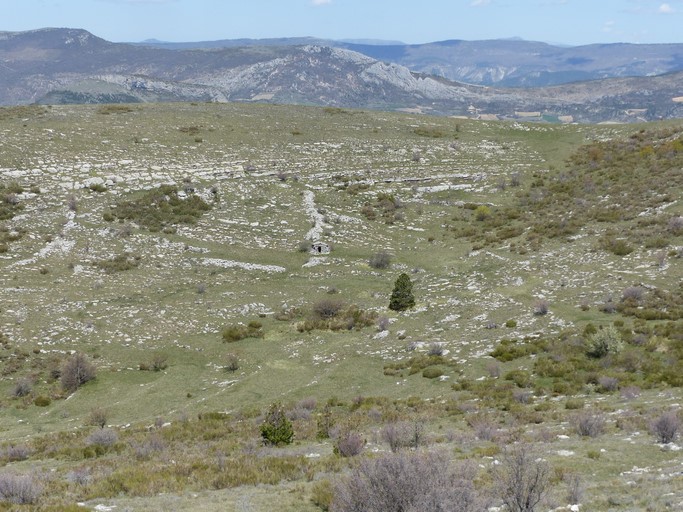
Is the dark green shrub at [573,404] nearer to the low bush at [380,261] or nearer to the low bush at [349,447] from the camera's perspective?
the low bush at [349,447]

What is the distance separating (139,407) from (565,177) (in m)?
51.9

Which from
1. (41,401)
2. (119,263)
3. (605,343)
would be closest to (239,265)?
(119,263)

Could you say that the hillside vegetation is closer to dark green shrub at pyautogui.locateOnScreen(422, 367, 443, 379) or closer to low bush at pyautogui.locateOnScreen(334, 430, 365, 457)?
low bush at pyautogui.locateOnScreen(334, 430, 365, 457)

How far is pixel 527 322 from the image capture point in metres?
29.2

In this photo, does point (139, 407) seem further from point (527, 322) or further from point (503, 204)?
point (503, 204)

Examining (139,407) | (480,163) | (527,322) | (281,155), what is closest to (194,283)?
(139,407)

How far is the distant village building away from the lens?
45244mm

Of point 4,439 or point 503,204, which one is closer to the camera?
point 4,439

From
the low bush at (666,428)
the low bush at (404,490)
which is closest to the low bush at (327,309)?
the low bush at (666,428)

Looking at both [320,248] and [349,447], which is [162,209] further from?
[349,447]

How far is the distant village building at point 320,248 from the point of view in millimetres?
45244

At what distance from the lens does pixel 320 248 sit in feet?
149

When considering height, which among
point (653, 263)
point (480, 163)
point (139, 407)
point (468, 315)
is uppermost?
point (480, 163)

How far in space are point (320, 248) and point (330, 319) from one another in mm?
12775
